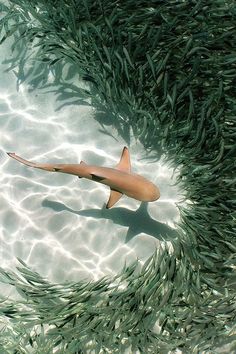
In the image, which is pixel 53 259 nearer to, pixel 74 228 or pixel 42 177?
pixel 74 228

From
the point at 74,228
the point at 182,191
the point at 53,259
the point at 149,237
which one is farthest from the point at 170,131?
the point at 53,259

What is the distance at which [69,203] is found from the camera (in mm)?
5812

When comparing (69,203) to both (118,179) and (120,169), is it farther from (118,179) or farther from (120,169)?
(118,179)

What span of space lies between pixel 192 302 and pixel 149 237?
0.95 metres

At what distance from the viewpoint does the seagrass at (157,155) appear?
16.3ft

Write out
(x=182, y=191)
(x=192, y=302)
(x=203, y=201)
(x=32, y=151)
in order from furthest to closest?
(x=32, y=151) → (x=182, y=191) → (x=203, y=201) → (x=192, y=302)

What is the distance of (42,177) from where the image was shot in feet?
19.5

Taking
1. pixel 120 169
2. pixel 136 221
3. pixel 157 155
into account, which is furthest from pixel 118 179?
pixel 157 155

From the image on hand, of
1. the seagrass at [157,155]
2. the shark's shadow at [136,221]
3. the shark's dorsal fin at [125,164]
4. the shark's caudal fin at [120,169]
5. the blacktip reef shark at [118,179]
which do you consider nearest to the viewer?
the blacktip reef shark at [118,179]

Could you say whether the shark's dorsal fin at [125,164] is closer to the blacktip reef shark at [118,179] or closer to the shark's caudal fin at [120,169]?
the shark's caudal fin at [120,169]

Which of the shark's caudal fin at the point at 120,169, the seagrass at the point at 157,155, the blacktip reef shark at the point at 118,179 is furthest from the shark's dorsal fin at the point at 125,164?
the seagrass at the point at 157,155

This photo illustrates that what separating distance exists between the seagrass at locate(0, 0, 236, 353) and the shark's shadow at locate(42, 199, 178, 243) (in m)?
0.32

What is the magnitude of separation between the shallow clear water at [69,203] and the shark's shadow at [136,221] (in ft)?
0.04

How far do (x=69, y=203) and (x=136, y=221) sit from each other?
851mm
